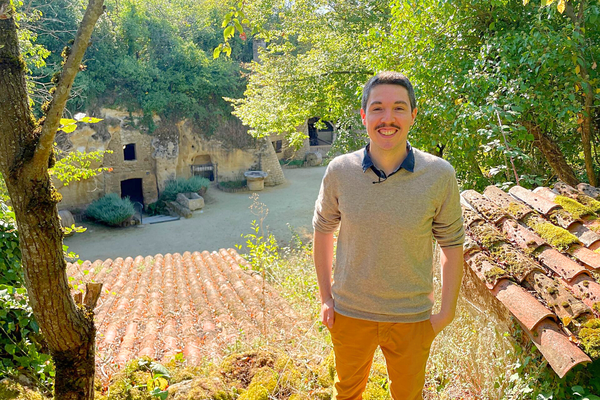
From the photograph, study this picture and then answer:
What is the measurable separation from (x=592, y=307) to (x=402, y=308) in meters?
0.97

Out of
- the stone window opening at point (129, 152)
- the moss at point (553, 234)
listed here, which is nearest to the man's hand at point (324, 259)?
the moss at point (553, 234)

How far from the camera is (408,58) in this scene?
19.4 feet

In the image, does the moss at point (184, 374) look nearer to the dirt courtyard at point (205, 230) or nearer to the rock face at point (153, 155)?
the dirt courtyard at point (205, 230)

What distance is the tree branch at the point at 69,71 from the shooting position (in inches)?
62.1

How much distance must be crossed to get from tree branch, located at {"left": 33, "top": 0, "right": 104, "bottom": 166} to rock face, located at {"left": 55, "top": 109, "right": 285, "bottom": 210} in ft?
44.1

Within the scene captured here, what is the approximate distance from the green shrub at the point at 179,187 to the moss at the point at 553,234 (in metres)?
15.1

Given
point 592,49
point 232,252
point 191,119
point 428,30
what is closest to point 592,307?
point 592,49

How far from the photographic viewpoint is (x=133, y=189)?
17.7 m

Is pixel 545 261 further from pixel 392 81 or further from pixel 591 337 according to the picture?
pixel 392 81

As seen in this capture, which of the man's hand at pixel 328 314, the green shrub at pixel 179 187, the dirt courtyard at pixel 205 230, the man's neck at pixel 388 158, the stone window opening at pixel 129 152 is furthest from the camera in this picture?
the stone window opening at pixel 129 152

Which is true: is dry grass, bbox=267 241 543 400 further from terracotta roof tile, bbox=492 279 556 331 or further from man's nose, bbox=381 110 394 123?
man's nose, bbox=381 110 394 123

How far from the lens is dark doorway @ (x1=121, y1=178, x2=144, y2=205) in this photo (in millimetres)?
17391

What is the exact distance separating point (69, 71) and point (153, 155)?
15.8m

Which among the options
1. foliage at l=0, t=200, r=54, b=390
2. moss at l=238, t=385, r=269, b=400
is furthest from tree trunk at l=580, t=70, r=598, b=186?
foliage at l=0, t=200, r=54, b=390
